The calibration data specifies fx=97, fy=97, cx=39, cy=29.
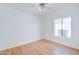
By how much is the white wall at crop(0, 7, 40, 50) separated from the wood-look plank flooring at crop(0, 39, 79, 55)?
102 mm

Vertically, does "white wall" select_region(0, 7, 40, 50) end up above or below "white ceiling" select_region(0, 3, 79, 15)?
below

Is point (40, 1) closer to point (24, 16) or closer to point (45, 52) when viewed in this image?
point (24, 16)

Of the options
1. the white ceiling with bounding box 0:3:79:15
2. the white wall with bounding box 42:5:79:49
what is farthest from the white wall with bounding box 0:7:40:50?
the white wall with bounding box 42:5:79:49

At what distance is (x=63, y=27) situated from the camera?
2002 millimetres

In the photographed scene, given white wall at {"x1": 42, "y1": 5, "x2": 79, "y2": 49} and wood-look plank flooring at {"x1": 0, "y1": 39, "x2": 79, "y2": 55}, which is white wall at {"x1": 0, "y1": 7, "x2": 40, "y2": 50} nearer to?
wood-look plank flooring at {"x1": 0, "y1": 39, "x2": 79, "y2": 55}

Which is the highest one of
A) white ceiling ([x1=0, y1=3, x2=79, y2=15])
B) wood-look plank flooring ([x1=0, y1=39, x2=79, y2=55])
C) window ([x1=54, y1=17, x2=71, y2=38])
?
white ceiling ([x1=0, y1=3, x2=79, y2=15])

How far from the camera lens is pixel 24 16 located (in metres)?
2.00

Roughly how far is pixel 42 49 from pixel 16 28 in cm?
68

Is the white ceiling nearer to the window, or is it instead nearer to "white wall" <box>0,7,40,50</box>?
"white wall" <box>0,7,40,50</box>

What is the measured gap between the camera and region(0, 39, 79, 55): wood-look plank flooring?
77.0 inches

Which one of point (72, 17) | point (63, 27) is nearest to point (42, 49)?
point (63, 27)

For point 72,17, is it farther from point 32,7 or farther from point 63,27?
point 32,7
